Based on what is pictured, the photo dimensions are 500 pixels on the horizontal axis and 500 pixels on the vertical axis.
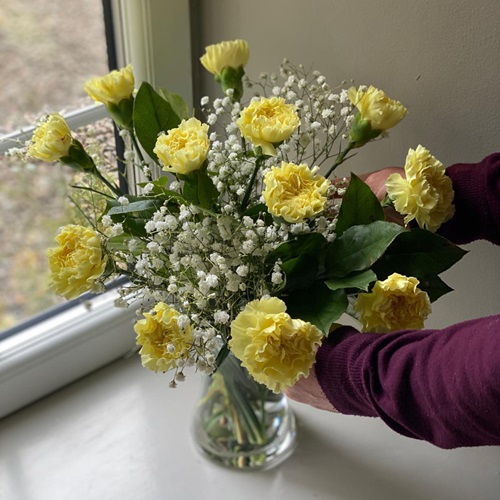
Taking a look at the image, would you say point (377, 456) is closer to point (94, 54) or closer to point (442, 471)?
point (442, 471)

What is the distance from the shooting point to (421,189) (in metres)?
0.72

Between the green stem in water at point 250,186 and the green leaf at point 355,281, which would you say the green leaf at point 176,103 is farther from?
the green leaf at point 355,281

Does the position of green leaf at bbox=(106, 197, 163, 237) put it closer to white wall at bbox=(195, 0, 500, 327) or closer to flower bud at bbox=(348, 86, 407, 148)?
flower bud at bbox=(348, 86, 407, 148)

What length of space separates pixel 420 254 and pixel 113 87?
37cm

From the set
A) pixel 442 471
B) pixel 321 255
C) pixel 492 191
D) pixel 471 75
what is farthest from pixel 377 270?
pixel 442 471

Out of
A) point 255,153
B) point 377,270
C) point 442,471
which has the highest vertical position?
point 255,153

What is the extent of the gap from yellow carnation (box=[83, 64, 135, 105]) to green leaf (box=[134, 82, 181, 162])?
0.8 inches

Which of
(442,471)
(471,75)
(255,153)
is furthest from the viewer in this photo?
(442,471)

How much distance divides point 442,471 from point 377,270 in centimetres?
39

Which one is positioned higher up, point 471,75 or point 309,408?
point 471,75

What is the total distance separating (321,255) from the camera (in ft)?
2.42

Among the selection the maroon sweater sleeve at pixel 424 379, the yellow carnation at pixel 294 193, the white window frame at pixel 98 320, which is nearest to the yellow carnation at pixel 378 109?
the yellow carnation at pixel 294 193

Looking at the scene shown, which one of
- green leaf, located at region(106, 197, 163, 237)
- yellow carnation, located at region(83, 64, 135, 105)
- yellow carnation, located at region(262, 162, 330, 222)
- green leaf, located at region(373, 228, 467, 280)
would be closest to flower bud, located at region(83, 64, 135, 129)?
yellow carnation, located at region(83, 64, 135, 105)

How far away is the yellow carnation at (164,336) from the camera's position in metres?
0.67
